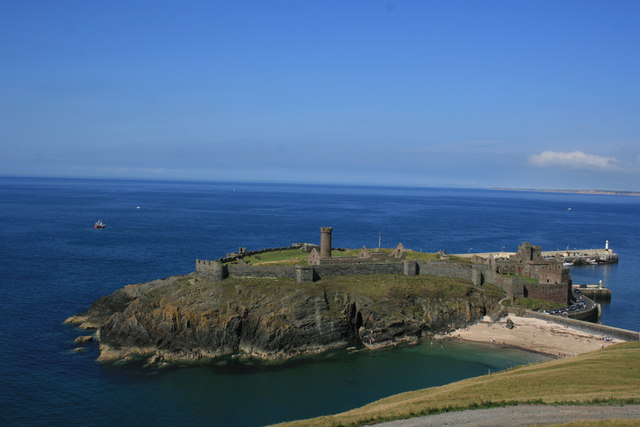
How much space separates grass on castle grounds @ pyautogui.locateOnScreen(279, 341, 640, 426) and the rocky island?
1758cm

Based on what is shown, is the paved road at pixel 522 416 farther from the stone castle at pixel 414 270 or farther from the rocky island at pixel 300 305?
the stone castle at pixel 414 270

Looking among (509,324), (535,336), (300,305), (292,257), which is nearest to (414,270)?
(509,324)

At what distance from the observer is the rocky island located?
5416cm

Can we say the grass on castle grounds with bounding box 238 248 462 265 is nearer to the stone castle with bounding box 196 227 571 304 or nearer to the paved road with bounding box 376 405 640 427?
the stone castle with bounding box 196 227 571 304

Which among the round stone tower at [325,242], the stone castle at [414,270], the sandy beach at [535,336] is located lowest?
the sandy beach at [535,336]

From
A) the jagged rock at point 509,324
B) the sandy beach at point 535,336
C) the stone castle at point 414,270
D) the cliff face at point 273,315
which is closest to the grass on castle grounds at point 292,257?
the stone castle at point 414,270

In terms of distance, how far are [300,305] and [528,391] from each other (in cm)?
2843

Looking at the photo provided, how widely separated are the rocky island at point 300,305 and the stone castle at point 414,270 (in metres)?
0.13

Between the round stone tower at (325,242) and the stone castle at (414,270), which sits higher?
the round stone tower at (325,242)

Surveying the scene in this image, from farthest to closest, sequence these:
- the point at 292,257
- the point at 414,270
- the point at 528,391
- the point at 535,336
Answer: the point at 292,257 < the point at 414,270 < the point at 535,336 < the point at 528,391

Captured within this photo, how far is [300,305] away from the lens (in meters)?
57.2

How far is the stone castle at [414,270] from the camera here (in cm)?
6338

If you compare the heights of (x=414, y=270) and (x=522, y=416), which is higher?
(x=414, y=270)

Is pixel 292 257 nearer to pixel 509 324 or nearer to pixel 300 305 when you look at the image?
pixel 300 305
